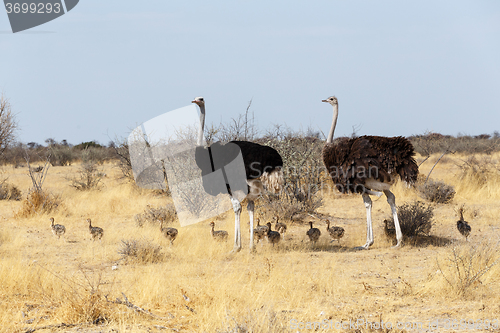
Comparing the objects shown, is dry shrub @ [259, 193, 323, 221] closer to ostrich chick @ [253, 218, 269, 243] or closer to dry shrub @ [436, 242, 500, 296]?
ostrich chick @ [253, 218, 269, 243]

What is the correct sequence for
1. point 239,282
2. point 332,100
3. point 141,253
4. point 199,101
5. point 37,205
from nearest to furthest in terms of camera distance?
point 239,282
point 141,253
point 199,101
point 332,100
point 37,205

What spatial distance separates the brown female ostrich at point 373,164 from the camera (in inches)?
327

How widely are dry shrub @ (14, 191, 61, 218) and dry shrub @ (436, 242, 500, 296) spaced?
9.16 m

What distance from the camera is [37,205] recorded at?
11828mm

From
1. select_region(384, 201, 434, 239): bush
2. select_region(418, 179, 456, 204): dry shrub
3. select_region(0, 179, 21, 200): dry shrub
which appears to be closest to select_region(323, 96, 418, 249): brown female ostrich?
select_region(384, 201, 434, 239): bush

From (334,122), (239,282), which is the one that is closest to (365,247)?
(334,122)

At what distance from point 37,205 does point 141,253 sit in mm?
5403

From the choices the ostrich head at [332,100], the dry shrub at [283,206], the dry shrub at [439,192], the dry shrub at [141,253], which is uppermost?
the ostrich head at [332,100]

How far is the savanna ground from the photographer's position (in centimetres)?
474

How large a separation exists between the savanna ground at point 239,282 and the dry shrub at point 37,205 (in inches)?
27.0

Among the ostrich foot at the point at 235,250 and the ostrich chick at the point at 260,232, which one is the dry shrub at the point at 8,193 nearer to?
the ostrich chick at the point at 260,232

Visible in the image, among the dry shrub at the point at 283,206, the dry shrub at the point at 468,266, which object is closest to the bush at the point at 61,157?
the dry shrub at the point at 283,206

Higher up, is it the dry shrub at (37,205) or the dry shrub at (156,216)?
the dry shrub at (37,205)

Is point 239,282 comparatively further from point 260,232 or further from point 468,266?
point 468,266
